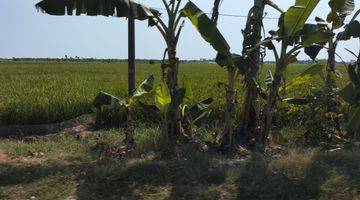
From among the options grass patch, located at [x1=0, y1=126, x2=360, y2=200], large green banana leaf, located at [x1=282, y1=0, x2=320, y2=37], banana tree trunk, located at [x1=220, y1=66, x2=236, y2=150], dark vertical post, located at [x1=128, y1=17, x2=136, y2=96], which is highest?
large green banana leaf, located at [x1=282, y1=0, x2=320, y2=37]

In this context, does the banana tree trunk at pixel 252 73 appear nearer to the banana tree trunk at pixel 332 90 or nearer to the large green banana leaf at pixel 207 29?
the large green banana leaf at pixel 207 29

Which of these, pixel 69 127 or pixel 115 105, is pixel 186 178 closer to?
pixel 115 105

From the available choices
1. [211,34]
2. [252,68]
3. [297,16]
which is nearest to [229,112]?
[252,68]

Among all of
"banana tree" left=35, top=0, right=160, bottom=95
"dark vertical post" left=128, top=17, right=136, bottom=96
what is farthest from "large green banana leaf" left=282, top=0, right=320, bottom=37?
"dark vertical post" left=128, top=17, right=136, bottom=96

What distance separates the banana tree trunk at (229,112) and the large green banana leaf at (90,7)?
1620mm

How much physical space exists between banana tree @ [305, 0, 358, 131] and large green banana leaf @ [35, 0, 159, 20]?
2808 millimetres

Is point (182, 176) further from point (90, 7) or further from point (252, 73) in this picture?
point (90, 7)

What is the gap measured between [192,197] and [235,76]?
253cm

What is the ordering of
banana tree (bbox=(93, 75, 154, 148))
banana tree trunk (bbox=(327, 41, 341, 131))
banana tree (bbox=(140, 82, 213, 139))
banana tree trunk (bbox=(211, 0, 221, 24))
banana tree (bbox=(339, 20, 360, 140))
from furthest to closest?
banana tree trunk (bbox=(327, 41, 341, 131)) → banana tree trunk (bbox=(211, 0, 221, 24)) → banana tree (bbox=(339, 20, 360, 140)) → banana tree (bbox=(93, 75, 154, 148)) → banana tree (bbox=(140, 82, 213, 139))

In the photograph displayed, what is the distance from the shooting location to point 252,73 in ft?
25.1

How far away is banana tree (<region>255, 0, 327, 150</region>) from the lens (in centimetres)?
719

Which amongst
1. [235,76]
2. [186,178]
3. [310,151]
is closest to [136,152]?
[186,178]

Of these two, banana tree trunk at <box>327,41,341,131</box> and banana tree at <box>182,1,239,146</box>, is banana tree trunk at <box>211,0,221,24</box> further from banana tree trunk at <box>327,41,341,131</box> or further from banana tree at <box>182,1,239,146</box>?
banana tree trunk at <box>327,41,341,131</box>

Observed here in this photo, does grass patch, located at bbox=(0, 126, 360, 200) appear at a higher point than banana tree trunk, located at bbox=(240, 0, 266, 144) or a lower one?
lower
